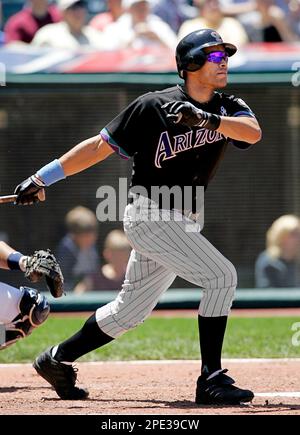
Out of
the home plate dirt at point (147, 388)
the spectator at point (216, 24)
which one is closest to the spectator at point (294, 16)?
the spectator at point (216, 24)

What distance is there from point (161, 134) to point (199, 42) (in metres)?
0.46

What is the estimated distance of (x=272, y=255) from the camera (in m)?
8.31

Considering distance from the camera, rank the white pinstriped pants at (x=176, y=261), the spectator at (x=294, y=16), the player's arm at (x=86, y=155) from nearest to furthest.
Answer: the white pinstriped pants at (x=176, y=261) → the player's arm at (x=86, y=155) → the spectator at (x=294, y=16)

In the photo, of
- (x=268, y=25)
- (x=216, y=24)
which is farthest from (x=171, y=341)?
(x=268, y=25)

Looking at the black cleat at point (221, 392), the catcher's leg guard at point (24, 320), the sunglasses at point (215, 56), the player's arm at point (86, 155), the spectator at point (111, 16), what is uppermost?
the spectator at point (111, 16)

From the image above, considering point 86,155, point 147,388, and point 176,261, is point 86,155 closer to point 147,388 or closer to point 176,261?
point 176,261

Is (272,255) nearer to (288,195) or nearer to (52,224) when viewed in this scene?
(288,195)

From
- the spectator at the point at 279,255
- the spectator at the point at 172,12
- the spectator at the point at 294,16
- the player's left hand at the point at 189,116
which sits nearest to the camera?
the player's left hand at the point at 189,116

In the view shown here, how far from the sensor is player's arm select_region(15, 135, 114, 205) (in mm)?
4535

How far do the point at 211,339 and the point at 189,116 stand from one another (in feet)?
3.32

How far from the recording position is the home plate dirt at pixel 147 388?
4.34 m

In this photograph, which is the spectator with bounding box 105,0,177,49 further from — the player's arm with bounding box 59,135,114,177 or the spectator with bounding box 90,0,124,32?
the player's arm with bounding box 59,135,114,177

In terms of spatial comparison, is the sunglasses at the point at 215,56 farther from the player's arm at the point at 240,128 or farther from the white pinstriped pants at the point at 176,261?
the white pinstriped pants at the point at 176,261
